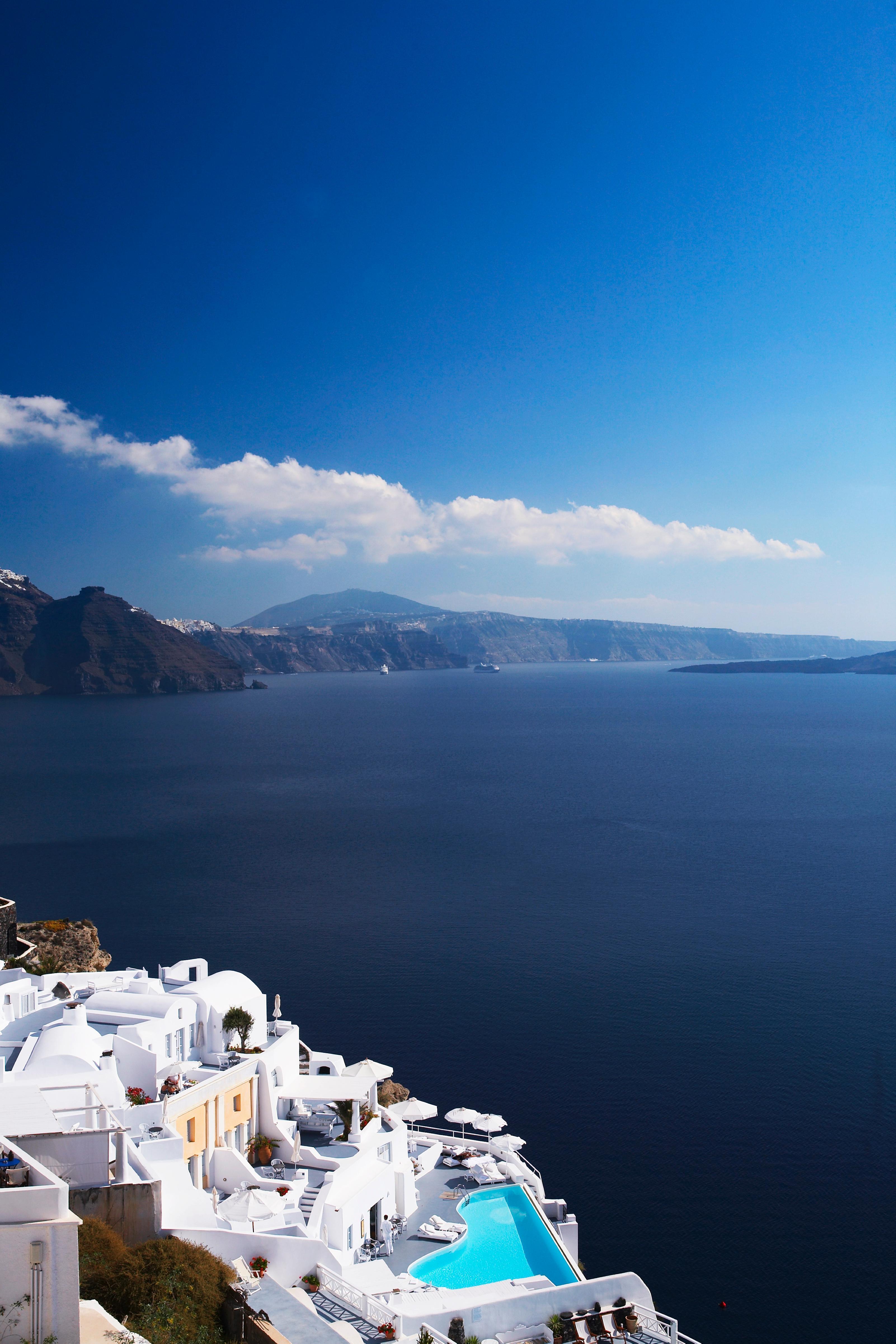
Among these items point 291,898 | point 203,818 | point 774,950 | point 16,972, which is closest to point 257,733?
point 203,818

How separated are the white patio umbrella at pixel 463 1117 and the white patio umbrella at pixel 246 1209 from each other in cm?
952

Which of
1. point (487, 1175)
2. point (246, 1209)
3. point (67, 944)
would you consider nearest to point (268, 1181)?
point (246, 1209)

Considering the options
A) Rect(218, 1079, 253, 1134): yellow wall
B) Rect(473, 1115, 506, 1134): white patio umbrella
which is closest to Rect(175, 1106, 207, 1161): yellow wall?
Rect(218, 1079, 253, 1134): yellow wall

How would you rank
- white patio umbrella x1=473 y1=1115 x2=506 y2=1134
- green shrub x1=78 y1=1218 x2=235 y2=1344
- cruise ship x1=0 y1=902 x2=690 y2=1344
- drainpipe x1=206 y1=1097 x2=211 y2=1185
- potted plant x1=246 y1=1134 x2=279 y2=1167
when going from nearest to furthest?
green shrub x1=78 y1=1218 x2=235 y2=1344, cruise ship x1=0 y1=902 x2=690 y2=1344, drainpipe x1=206 y1=1097 x2=211 y2=1185, potted plant x1=246 y1=1134 x2=279 y2=1167, white patio umbrella x1=473 y1=1115 x2=506 y2=1134

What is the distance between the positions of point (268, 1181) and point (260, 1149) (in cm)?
231

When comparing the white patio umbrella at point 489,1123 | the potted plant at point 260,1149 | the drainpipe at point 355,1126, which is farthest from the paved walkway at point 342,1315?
the white patio umbrella at point 489,1123

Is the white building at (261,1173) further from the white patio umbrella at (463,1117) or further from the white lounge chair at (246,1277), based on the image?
the white patio umbrella at (463,1117)

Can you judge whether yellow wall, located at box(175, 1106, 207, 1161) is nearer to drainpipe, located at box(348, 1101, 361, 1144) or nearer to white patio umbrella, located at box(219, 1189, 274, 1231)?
white patio umbrella, located at box(219, 1189, 274, 1231)

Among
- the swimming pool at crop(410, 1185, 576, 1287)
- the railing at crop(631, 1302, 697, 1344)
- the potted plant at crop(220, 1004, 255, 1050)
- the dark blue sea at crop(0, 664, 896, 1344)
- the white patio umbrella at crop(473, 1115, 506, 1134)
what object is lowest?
the dark blue sea at crop(0, 664, 896, 1344)

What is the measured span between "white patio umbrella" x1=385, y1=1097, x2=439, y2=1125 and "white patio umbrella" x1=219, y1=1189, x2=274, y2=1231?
804 cm

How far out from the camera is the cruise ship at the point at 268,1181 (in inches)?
544

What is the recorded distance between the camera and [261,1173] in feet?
70.4

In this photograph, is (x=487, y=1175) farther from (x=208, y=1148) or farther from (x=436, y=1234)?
(x=208, y=1148)

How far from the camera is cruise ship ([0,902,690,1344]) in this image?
45.3 ft
